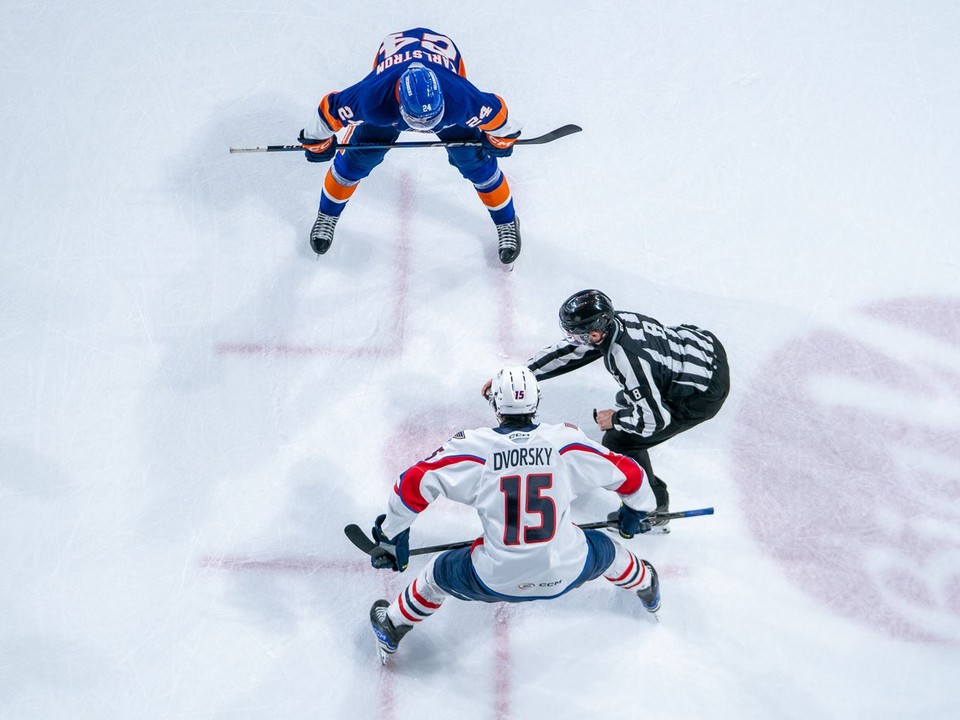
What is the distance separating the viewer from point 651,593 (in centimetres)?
329

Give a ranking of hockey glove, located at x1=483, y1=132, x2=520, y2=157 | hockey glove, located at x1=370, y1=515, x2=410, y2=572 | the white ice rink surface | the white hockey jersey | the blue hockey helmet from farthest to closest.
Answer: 1. hockey glove, located at x1=483, y1=132, x2=520, y2=157
2. the white ice rink surface
3. the blue hockey helmet
4. hockey glove, located at x1=370, y1=515, x2=410, y2=572
5. the white hockey jersey

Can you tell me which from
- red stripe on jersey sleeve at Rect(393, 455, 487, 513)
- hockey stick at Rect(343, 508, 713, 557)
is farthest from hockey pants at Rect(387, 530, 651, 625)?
red stripe on jersey sleeve at Rect(393, 455, 487, 513)

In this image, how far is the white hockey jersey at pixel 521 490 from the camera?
2.69 m

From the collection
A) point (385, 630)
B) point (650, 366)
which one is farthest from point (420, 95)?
point (385, 630)

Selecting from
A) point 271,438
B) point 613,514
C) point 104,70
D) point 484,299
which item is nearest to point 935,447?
point 613,514

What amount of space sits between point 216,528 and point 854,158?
3689mm

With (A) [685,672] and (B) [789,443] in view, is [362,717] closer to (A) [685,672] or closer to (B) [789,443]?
(A) [685,672]

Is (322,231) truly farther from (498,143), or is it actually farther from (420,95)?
(420,95)

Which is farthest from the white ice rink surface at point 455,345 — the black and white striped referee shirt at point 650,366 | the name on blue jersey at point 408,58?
the name on blue jersey at point 408,58

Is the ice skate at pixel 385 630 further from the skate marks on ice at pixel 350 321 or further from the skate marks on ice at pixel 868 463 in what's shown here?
the skate marks on ice at pixel 868 463

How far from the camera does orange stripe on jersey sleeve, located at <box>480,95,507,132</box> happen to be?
3411 millimetres

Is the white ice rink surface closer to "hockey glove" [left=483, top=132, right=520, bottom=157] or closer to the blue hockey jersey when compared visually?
"hockey glove" [left=483, top=132, right=520, bottom=157]

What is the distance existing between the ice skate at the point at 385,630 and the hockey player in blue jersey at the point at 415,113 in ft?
6.14

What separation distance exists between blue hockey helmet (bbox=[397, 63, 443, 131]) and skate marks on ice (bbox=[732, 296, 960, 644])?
1.92m
